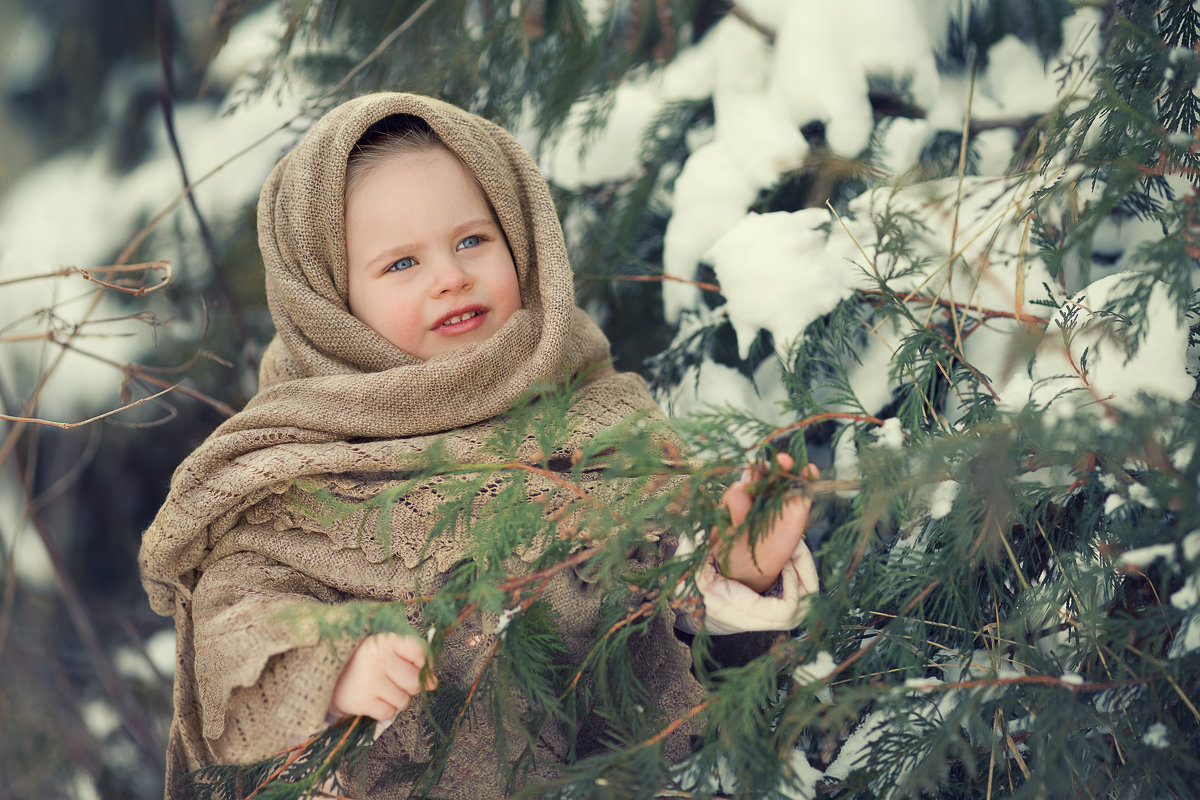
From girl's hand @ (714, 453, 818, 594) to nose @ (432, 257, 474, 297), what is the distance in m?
0.58

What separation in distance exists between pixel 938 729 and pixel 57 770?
6.95 feet

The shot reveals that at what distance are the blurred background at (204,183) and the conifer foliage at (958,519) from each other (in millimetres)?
230

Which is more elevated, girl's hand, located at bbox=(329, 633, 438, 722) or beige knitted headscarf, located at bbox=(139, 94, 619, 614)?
beige knitted headscarf, located at bbox=(139, 94, 619, 614)

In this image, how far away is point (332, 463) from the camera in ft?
4.03

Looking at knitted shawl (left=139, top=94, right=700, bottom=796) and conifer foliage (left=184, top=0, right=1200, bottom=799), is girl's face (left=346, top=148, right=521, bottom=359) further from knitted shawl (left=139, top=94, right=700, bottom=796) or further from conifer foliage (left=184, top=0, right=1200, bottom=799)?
conifer foliage (left=184, top=0, right=1200, bottom=799)

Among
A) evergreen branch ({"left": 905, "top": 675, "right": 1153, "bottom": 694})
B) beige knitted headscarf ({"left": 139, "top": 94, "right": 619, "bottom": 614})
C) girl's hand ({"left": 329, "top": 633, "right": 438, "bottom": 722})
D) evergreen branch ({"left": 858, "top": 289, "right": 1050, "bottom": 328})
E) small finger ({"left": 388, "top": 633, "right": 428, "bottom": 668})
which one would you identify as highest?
beige knitted headscarf ({"left": 139, "top": 94, "right": 619, "bottom": 614})

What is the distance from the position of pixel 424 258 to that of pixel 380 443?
30cm

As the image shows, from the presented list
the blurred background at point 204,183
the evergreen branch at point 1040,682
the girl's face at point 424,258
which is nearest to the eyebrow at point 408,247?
the girl's face at point 424,258

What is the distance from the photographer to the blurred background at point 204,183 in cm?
155

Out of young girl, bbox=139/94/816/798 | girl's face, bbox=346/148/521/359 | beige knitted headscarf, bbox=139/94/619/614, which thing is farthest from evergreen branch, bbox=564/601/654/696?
girl's face, bbox=346/148/521/359

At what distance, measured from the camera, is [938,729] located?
881 millimetres

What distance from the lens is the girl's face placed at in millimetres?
1379

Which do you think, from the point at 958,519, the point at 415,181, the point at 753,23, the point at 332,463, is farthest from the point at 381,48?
the point at 958,519

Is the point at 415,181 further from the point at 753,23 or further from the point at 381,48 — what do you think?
the point at 753,23
